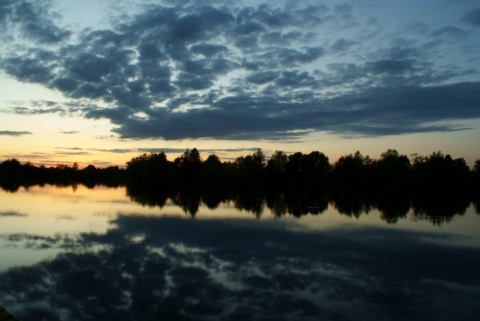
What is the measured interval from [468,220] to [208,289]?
26417mm

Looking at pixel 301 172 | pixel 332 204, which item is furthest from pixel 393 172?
pixel 332 204

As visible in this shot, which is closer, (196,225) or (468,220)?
(196,225)

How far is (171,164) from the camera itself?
130 metres

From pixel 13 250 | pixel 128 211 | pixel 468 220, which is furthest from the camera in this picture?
pixel 128 211

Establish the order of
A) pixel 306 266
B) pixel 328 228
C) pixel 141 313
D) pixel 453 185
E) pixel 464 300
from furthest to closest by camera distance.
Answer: pixel 453 185 → pixel 328 228 → pixel 306 266 → pixel 464 300 → pixel 141 313

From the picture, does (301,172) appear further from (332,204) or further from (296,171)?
(332,204)

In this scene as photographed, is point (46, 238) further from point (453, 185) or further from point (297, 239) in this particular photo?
point (453, 185)

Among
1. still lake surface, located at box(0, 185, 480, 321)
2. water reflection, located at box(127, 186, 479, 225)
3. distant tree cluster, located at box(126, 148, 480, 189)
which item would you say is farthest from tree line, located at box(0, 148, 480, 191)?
still lake surface, located at box(0, 185, 480, 321)

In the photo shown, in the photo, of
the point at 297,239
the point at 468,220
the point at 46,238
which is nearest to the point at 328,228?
the point at 297,239

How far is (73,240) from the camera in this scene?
1862cm

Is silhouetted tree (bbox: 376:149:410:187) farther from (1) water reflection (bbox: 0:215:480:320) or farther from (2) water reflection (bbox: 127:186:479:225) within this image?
(1) water reflection (bbox: 0:215:480:320)

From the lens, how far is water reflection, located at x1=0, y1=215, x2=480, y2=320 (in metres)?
10.1

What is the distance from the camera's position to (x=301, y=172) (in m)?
125

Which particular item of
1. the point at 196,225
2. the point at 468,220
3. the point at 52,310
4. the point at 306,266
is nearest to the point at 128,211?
the point at 196,225
